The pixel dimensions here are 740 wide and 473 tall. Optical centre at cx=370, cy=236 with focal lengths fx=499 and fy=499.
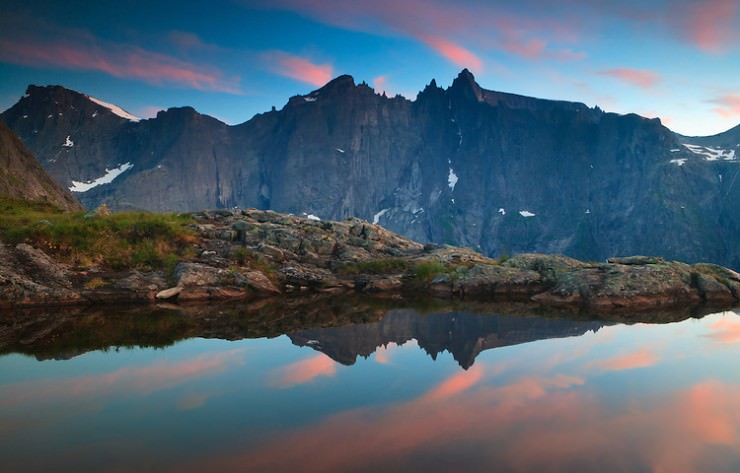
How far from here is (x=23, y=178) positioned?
63.3 metres

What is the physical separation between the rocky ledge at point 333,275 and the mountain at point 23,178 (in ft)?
86.6

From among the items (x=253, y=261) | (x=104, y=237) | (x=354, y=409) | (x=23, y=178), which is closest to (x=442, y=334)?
(x=354, y=409)

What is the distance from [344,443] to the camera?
1204cm

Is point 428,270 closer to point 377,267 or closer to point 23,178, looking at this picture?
point 377,267

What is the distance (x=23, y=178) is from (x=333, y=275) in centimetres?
4751

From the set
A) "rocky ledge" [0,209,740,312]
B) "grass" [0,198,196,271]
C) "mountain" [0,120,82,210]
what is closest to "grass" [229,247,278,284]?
"rocky ledge" [0,209,740,312]

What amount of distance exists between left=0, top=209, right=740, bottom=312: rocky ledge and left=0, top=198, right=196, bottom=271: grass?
3.79 ft

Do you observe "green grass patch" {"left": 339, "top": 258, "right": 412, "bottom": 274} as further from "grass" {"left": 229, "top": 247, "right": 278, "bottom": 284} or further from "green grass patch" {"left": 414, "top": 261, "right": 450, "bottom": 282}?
"grass" {"left": 229, "top": 247, "right": 278, "bottom": 284}

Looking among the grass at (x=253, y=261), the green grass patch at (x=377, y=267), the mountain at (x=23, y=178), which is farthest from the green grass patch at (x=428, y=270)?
the mountain at (x=23, y=178)

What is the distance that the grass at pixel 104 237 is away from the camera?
117ft

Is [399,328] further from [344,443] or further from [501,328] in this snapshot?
[344,443]

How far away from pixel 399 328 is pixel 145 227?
24612 mm

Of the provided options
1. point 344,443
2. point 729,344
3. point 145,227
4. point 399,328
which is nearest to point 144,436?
point 344,443

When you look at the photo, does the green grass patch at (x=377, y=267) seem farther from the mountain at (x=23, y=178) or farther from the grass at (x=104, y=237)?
the mountain at (x=23, y=178)
